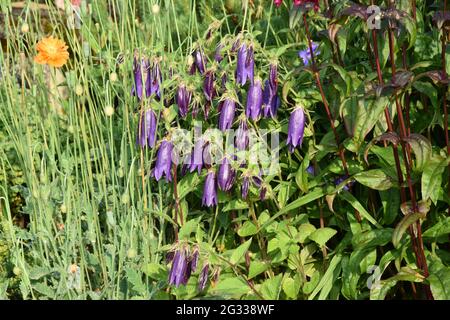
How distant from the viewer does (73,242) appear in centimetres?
247

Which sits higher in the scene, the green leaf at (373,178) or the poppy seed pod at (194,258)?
the green leaf at (373,178)

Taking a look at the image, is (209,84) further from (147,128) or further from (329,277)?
(329,277)

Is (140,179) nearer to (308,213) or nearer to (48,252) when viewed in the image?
(48,252)

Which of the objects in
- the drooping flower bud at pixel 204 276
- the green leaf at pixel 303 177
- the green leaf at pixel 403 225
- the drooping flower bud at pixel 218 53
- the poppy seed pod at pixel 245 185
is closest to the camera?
the green leaf at pixel 403 225

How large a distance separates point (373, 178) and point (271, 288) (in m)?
0.49

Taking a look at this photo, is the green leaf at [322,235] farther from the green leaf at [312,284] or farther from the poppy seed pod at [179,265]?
the poppy seed pod at [179,265]

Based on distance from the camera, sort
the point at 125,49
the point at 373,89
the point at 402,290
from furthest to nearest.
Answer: the point at 125,49, the point at 402,290, the point at 373,89

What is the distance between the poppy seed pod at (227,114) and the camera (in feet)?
7.81

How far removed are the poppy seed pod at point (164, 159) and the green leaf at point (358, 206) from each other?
564 millimetres

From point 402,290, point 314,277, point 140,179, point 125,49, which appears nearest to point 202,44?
point 125,49

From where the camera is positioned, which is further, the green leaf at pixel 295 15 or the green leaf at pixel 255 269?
the green leaf at pixel 255 269

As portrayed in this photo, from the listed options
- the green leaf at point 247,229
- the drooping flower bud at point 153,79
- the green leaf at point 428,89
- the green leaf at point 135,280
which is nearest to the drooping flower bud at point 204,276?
the green leaf at point 135,280

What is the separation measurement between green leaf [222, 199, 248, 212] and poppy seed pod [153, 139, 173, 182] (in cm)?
23

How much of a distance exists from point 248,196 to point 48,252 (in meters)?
0.72
